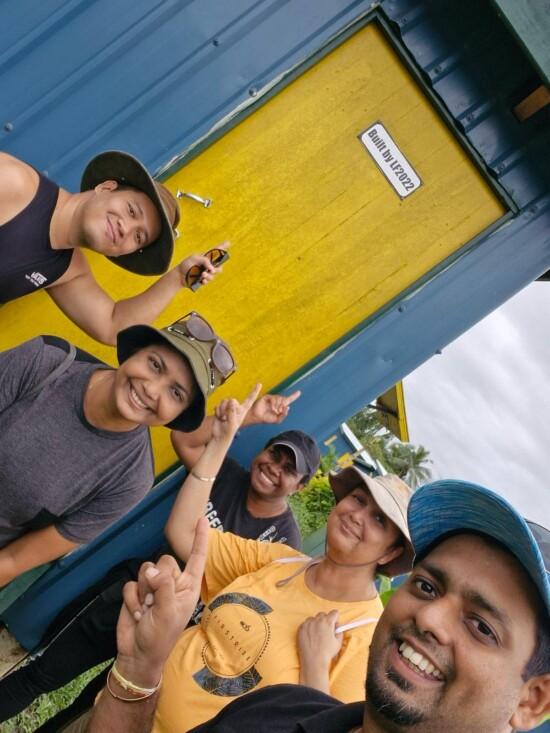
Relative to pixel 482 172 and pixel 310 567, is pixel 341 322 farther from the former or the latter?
pixel 310 567

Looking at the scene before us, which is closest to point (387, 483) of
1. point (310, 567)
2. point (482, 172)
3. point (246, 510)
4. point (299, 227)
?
point (310, 567)

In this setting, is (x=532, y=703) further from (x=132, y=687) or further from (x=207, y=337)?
(x=207, y=337)

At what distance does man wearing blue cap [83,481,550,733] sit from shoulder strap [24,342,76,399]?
889 millimetres

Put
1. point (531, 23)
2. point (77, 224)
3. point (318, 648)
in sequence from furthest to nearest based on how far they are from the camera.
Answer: point (531, 23), point (77, 224), point (318, 648)

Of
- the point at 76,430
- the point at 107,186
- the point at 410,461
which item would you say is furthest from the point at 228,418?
the point at 410,461

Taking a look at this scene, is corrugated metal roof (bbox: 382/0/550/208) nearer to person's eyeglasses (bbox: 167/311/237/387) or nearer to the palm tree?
person's eyeglasses (bbox: 167/311/237/387)

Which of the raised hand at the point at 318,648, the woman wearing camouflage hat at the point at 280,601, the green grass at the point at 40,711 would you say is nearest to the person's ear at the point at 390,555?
the woman wearing camouflage hat at the point at 280,601

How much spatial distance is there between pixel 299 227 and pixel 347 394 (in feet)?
3.72

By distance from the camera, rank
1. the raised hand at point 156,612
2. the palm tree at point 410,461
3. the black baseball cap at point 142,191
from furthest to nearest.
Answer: the palm tree at point 410,461 < the black baseball cap at point 142,191 < the raised hand at point 156,612

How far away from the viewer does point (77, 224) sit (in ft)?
8.60

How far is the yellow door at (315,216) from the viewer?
3.81 meters

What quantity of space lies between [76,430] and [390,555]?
1.36m

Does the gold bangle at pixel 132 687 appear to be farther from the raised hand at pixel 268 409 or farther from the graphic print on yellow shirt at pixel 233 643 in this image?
the raised hand at pixel 268 409

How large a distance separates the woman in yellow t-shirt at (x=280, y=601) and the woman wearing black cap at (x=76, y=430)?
403 mm
